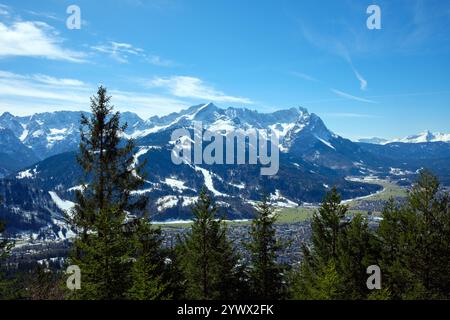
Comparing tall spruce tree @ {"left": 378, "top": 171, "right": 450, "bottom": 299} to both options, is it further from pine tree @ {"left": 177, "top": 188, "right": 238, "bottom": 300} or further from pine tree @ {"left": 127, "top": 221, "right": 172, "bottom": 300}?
pine tree @ {"left": 127, "top": 221, "right": 172, "bottom": 300}

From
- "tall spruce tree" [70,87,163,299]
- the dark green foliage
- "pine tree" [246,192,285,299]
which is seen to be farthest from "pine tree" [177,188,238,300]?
the dark green foliage

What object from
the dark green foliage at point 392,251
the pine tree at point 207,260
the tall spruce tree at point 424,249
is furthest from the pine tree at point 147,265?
the tall spruce tree at point 424,249

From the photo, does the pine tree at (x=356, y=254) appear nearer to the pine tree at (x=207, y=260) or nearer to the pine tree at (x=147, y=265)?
the pine tree at (x=207, y=260)

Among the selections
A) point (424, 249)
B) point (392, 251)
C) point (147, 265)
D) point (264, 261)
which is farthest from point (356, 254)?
point (147, 265)

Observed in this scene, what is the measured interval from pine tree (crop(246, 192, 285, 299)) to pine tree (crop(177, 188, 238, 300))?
1.89 metres

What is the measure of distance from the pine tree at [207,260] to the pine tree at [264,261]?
189 cm

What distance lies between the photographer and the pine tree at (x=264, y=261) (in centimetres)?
3603

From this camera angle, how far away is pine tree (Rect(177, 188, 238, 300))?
1347 inches

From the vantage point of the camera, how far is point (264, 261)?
119 ft

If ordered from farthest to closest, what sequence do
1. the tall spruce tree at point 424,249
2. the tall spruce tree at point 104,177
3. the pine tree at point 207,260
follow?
the pine tree at point 207,260 → the tall spruce tree at point 424,249 → the tall spruce tree at point 104,177

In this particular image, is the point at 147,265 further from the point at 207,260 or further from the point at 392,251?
the point at 392,251

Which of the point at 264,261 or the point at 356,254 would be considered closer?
the point at 264,261

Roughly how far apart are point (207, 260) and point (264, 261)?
4953mm
